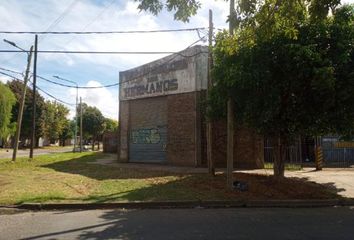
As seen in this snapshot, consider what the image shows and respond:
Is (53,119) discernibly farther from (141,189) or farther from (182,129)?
(141,189)

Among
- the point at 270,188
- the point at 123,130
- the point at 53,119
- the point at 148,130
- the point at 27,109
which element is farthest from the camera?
the point at 53,119

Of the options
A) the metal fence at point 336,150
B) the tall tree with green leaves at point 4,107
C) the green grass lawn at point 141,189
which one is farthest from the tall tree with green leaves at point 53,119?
the green grass lawn at point 141,189

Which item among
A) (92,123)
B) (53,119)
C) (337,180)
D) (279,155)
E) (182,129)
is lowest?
(337,180)

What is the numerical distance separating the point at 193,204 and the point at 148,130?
1514 cm

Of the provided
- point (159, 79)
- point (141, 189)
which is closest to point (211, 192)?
point (141, 189)

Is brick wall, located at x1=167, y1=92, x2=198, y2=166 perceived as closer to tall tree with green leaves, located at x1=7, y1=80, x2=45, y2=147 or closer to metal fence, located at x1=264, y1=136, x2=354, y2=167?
metal fence, located at x1=264, y1=136, x2=354, y2=167

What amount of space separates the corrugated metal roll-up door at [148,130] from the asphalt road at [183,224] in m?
14.7

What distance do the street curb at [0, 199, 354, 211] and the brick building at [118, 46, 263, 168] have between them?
28.9ft

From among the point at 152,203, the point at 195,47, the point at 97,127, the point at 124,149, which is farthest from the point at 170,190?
the point at 97,127

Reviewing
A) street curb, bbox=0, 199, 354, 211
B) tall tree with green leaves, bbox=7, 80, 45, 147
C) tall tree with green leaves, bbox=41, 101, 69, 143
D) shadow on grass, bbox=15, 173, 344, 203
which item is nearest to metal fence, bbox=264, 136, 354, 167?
shadow on grass, bbox=15, 173, 344, 203

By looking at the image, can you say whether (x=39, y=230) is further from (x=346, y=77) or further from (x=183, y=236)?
(x=346, y=77)

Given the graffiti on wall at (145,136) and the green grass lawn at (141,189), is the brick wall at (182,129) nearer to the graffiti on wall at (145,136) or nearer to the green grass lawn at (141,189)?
the graffiti on wall at (145,136)

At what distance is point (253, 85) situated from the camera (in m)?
14.6

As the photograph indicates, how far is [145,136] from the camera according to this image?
91.6 feet
